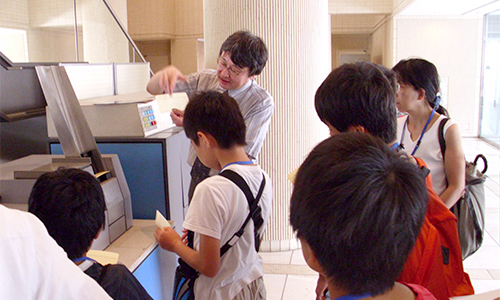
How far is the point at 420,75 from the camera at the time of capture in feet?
6.00

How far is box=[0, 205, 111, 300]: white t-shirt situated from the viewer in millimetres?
522

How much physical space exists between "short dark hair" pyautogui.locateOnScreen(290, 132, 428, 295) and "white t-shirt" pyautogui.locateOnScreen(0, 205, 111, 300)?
0.40 m

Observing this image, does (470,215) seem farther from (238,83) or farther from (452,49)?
(452,49)

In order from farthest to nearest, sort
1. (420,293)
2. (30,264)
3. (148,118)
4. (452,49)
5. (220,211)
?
(452,49)
(148,118)
(220,211)
(420,293)
(30,264)

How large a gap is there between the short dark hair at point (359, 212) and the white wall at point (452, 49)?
10087 mm

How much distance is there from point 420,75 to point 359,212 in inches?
51.1

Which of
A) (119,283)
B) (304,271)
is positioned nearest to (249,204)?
(119,283)

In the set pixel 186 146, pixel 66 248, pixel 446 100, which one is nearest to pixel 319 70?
pixel 186 146

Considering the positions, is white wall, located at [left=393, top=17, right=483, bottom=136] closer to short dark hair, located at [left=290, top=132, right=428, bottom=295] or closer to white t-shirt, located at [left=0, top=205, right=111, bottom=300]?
short dark hair, located at [left=290, top=132, right=428, bottom=295]

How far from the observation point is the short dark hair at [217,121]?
4.98ft

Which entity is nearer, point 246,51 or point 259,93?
point 246,51

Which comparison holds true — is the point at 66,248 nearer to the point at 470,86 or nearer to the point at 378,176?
the point at 378,176

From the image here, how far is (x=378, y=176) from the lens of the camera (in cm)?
75

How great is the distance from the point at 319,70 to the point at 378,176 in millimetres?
3178
